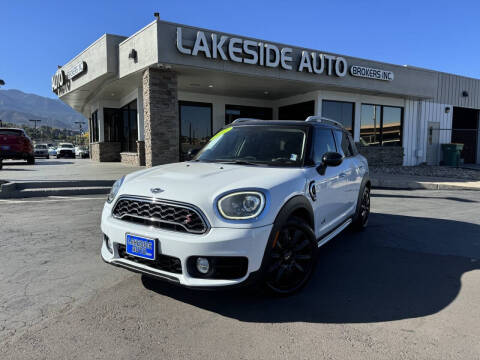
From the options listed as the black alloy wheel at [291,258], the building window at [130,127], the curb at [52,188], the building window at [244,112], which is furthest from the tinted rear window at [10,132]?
the black alloy wheel at [291,258]

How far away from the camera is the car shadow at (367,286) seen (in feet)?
8.91

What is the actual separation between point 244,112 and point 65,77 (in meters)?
9.54

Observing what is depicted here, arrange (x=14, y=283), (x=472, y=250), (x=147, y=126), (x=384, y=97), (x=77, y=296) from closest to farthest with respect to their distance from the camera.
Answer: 1. (x=77, y=296)
2. (x=14, y=283)
3. (x=472, y=250)
4. (x=147, y=126)
5. (x=384, y=97)

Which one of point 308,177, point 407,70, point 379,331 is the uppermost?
point 407,70

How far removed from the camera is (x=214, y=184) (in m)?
2.74

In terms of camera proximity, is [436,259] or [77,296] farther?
[436,259]

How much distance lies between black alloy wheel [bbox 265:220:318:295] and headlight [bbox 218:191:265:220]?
30 centimetres

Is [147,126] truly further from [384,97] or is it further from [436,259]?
[384,97]

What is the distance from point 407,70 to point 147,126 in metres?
13.0

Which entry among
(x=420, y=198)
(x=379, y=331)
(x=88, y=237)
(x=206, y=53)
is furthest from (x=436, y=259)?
(x=206, y=53)

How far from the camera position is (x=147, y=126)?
1173 centimetres

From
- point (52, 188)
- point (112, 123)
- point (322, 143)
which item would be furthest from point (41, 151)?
point (322, 143)

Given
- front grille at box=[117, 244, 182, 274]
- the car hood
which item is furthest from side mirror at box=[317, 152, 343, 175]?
front grille at box=[117, 244, 182, 274]

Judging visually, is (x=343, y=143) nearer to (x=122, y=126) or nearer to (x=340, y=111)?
(x=340, y=111)
